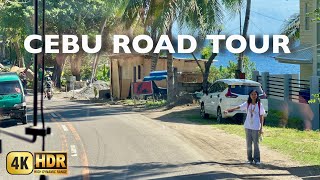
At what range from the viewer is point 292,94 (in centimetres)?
2586

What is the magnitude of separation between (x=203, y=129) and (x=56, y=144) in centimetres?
720

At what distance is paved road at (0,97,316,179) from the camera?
37.9 feet

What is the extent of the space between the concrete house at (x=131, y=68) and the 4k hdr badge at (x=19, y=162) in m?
36.1

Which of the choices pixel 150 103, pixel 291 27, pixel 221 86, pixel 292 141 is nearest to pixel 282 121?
pixel 221 86

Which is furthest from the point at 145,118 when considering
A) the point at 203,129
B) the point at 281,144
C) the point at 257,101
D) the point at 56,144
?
the point at 257,101

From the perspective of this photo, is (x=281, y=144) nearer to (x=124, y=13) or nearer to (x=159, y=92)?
(x=124, y=13)

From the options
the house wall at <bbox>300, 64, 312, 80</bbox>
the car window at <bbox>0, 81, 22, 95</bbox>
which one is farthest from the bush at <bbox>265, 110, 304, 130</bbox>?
the car window at <bbox>0, 81, 22, 95</bbox>

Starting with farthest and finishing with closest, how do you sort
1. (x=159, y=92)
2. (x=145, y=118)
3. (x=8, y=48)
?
(x=159, y=92) < (x=145, y=118) < (x=8, y=48)

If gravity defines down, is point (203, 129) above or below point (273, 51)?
below


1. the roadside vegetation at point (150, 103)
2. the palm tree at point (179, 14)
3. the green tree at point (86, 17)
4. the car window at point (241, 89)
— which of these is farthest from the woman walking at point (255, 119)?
the green tree at point (86, 17)

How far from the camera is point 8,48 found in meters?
12.6

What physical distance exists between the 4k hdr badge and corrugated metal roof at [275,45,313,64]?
26.3 meters

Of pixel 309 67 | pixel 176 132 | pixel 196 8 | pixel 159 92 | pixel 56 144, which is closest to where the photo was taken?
pixel 56 144

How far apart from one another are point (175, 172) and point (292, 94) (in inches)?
587
